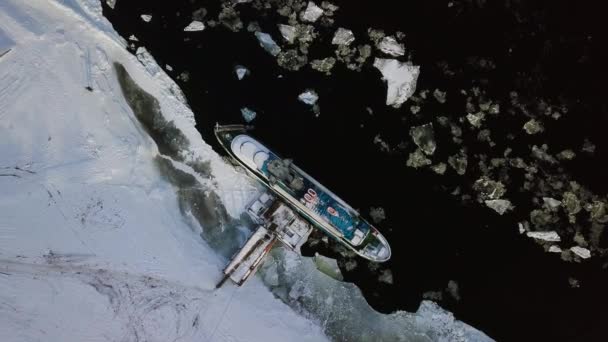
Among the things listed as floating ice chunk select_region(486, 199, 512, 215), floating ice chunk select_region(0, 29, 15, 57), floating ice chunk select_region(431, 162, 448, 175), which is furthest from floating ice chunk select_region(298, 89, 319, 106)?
floating ice chunk select_region(0, 29, 15, 57)

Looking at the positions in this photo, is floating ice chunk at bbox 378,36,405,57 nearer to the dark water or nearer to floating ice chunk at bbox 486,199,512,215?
the dark water

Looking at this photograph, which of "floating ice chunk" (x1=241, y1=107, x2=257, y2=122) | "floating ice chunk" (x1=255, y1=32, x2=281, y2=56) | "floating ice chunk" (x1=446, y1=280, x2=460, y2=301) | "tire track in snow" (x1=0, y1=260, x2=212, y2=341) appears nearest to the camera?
"tire track in snow" (x1=0, y1=260, x2=212, y2=341)

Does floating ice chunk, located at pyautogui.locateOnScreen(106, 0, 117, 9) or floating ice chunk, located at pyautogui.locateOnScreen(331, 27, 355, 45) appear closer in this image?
floating ice chunk, located at pyautogui.locateOnScreen(331, 27, 355, 45)

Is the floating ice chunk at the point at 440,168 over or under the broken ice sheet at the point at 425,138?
under

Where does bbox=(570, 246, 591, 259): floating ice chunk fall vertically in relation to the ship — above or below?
above

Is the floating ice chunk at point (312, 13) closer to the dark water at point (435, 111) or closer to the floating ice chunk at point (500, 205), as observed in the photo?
the dark water at point (435, 111)

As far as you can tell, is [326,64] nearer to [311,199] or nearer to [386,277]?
[311,199]

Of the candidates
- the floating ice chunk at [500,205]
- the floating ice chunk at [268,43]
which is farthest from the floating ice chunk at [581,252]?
the floating ice chunk at [268,43]

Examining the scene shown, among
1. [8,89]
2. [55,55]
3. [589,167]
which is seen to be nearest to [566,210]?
[589,167]
